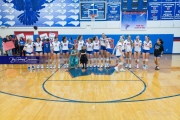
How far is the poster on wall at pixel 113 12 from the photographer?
1496 centimetres

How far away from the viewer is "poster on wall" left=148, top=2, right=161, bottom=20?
14914 mm

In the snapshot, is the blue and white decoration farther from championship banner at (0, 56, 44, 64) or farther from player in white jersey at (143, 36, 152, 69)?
player in white jersey at (143, 36, 152, 69)

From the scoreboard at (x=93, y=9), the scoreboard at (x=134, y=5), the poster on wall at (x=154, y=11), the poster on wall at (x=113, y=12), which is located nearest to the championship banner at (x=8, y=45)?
the scoreboard at (x=93, y=9)

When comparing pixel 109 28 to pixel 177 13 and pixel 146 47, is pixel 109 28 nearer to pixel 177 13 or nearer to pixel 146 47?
pixel 177 13

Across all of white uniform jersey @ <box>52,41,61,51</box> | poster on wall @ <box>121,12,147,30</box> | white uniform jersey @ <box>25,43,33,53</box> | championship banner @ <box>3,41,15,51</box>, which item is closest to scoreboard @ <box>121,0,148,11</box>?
poster on wall @ <box>121,12,147,30</box>

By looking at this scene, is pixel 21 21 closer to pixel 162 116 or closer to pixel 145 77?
pixel 145 77

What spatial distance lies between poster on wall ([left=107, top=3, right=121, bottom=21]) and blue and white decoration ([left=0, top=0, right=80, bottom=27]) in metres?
2.45

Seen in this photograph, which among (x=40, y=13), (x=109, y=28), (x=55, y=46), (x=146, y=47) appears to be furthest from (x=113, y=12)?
(x=55, y=46)

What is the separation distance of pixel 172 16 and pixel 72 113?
13.4 m

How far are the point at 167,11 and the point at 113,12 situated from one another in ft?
13.7

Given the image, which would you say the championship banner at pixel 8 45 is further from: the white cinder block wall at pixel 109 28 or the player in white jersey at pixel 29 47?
the player in white jersey at pixel 29 47

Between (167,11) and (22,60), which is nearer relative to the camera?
(22,60)

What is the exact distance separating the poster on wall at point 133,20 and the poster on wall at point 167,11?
1419 millimetres

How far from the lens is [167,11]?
15.1 metres
